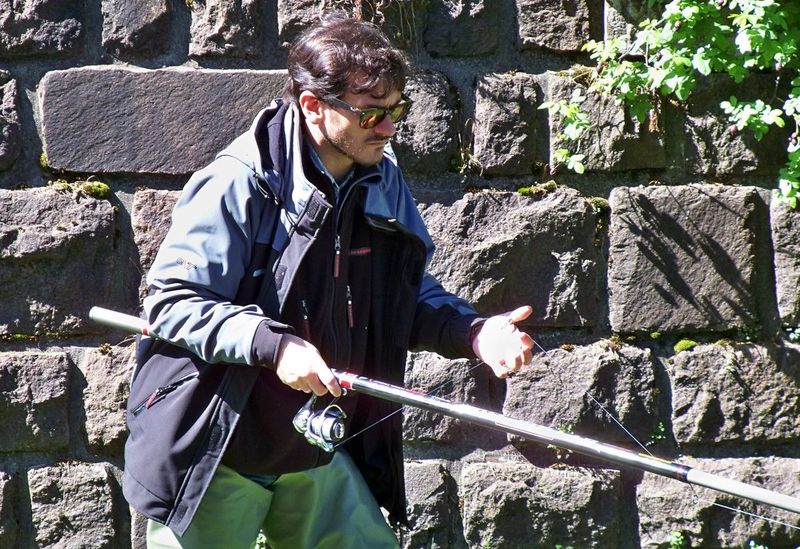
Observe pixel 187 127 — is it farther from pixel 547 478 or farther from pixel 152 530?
pixel 547 478

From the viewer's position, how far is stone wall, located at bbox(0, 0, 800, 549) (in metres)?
3.21

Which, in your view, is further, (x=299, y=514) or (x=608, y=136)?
(x=608, y=136)

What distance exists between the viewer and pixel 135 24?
319 centimetres

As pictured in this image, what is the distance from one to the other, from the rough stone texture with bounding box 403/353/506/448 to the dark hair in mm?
1071

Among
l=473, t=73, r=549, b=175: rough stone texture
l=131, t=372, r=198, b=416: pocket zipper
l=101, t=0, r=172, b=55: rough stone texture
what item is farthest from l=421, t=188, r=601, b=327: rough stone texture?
l=131, t=372, r=198, b=416: pocket zipper

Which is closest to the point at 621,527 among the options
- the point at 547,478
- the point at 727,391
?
the point at 547,478

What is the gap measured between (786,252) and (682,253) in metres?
0.34

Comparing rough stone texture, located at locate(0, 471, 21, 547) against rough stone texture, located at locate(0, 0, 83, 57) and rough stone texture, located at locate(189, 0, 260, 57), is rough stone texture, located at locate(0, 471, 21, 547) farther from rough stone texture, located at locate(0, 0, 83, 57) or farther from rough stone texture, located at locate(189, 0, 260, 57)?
rough stone texture, located at locate(189, 0, 260, 57)

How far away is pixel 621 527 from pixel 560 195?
109cm

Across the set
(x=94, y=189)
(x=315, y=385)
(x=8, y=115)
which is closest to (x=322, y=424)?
(x=315, y=385)

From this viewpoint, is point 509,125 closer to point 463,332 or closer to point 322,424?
point 463,332

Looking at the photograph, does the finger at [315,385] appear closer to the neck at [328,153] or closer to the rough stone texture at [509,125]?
the neck at [328,153]

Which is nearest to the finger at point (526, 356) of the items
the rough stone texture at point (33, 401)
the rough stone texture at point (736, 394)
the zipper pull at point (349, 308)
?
the zipper pull at point (349, 308)

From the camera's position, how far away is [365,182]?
99.3 inches
